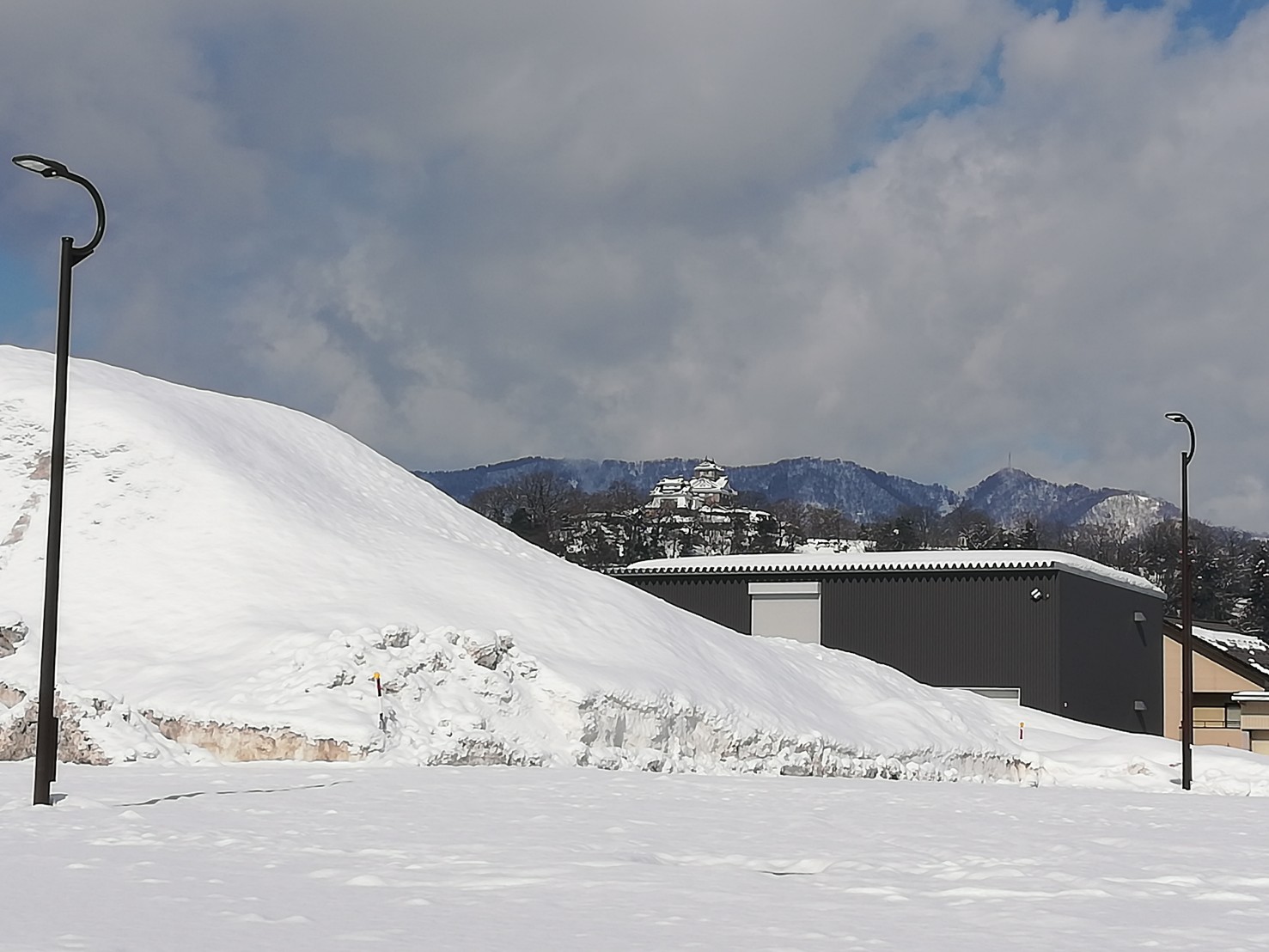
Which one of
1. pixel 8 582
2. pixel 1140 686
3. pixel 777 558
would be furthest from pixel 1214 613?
pixel 8 582

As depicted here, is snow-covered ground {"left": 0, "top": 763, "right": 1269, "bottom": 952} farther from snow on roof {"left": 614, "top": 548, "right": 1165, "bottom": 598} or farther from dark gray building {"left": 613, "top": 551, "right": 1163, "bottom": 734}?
snow on roof {"left": 614, "top": 548, "right": 1165, "bottom": 598}

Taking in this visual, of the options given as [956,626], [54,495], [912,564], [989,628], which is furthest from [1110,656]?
[54,495]

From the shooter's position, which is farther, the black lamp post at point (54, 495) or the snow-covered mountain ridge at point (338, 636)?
the snow-covered mountain ridge at point (338, 636)

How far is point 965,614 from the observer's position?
55.9m

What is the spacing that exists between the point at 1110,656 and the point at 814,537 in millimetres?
86798

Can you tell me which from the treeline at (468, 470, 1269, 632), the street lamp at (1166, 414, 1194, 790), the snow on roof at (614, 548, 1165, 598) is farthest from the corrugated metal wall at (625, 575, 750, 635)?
the treeline at (468, 470, 1269, 632)

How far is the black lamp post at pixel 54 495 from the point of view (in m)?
15.2

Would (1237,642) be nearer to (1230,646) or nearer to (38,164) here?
(1230,646)

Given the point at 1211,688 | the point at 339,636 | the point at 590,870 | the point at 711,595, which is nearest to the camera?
the point at 590,870

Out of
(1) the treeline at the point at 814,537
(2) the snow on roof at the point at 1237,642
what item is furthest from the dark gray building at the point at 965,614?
(1) the treeline at the point at 814,537

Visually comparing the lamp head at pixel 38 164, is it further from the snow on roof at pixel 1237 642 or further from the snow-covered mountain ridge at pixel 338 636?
the snow on roof at pixel 1237 642

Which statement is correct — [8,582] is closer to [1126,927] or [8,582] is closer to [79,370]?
[79,370]

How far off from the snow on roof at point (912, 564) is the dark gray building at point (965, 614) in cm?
7

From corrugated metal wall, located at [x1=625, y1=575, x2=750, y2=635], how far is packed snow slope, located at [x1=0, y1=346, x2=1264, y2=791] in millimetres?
20773
